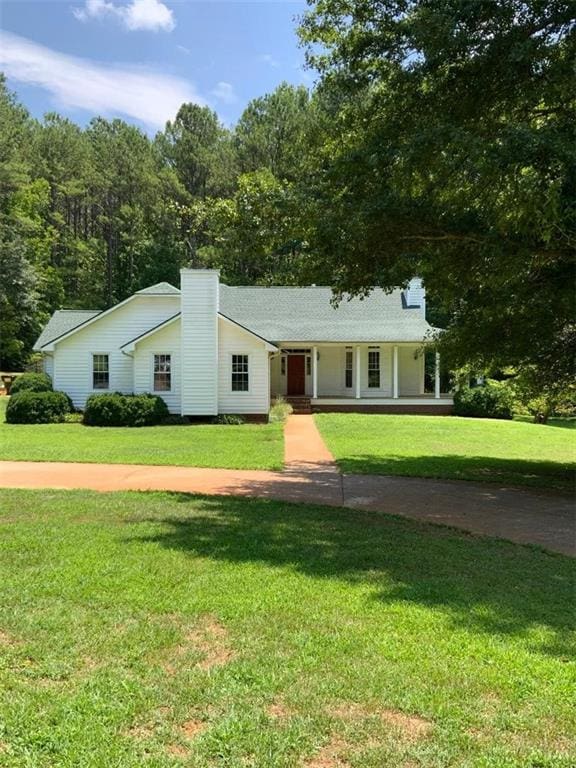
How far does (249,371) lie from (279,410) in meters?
2.23

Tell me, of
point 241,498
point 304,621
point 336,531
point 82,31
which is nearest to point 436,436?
point 241,498

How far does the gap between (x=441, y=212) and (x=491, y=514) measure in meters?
4.41

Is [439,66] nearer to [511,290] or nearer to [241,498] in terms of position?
[511,290]

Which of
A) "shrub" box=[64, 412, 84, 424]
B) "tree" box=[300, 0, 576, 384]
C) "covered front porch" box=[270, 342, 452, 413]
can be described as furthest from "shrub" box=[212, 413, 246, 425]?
"tree" box=[300, 0, 576, 384]

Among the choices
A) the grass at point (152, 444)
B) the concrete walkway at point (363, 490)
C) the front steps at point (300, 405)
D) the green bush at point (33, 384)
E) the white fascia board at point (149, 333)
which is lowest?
the concrete walkway at point (363, 490)

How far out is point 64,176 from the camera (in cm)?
5194

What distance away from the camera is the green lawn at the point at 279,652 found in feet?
9.30

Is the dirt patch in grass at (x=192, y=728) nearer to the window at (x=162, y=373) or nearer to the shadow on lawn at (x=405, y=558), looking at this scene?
the shadow on lawn at (x=405, y=558)

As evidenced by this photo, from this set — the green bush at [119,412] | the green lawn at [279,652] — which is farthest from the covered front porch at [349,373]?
the green lawn at [279,652]

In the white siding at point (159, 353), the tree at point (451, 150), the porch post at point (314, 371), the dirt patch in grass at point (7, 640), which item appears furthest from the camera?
the porch post at point (314, 371)

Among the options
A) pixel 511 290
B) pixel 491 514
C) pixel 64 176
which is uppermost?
pixel 64 176

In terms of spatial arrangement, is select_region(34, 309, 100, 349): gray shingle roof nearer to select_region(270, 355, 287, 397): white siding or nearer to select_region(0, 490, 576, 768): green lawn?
select_region(270, 355, 287, 397): white siding

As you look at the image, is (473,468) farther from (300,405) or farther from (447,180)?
(300,405)

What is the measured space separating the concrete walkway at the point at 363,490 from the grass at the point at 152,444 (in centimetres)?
73
